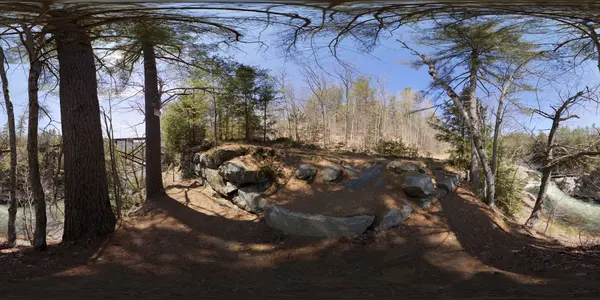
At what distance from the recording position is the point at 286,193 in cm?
431

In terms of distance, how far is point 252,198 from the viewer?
4363mm

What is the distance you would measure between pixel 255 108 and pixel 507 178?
5721 mm

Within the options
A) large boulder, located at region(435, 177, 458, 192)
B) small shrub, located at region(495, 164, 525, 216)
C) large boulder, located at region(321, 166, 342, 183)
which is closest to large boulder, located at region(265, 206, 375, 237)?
large boulder, located at region(321, 166, 342, 183)

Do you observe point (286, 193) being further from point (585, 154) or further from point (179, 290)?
point (585, 154)

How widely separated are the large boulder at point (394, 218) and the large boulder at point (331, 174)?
926mm

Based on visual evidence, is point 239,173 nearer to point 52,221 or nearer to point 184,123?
point 184,123

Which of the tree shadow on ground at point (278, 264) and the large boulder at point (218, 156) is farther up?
the large boulder at point (218, 156)

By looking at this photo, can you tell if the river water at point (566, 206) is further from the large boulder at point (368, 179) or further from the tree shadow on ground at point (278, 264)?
the large boulder at point (368, 179)

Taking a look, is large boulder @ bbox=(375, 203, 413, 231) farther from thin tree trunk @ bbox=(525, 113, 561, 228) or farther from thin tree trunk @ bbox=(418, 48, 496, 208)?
thin tree trunk @ bbox=(525, 113, 561, 228)

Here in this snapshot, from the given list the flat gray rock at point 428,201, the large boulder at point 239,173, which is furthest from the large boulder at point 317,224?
the large boulder at point 239,173

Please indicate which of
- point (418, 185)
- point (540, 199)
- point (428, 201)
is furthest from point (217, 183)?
point (540, 199)

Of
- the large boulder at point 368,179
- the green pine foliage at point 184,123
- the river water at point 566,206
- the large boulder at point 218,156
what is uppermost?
the green pine foliage at point 184,123

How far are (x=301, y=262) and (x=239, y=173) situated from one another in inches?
92.8

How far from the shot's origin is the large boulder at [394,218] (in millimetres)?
3659
